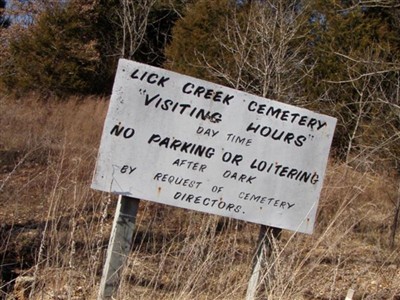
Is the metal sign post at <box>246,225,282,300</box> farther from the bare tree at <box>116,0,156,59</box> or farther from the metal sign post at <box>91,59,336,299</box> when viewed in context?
the bare tree at <box>116,0,156,59</box>

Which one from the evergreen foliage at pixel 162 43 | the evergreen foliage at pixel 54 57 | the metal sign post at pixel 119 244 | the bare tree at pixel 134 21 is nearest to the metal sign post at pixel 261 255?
the metal sign post at pixel 119 244

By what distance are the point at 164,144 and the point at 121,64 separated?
412mm

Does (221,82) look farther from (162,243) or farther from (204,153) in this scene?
(204,153)

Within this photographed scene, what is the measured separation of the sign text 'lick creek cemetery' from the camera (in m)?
2.30

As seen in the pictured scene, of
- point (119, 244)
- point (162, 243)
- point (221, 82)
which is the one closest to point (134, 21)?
point (221, 82)

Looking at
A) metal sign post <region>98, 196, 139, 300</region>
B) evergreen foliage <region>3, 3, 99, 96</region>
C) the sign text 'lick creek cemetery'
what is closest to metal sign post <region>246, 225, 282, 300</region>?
the sign text 'lick creek cemetery'

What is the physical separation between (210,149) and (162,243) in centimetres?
211

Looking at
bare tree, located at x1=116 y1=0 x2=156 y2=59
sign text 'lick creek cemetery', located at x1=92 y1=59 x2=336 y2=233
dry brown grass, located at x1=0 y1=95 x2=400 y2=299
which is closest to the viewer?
sign text 'lick creek cemetery', located at x1=92 y1=59 x2=336 y2=233

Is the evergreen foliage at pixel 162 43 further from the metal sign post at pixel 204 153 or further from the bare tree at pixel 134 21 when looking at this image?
the metal sign post at pixel 204 153

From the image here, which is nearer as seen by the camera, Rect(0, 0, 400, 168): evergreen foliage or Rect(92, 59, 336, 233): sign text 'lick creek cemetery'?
Rect(92, 59, 336, 233): sign text 'lick creek cemetery'

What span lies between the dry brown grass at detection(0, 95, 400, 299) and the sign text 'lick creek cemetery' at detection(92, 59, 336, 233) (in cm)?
25

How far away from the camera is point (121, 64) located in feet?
7.47

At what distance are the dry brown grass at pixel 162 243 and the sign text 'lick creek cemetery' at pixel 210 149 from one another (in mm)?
252

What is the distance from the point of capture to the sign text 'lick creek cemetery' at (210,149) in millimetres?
2299
